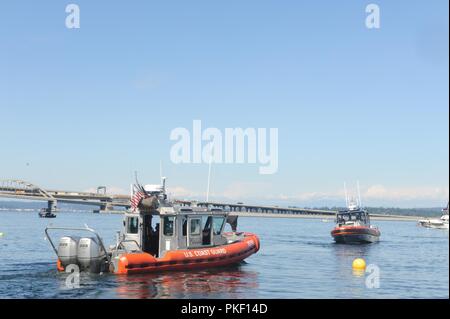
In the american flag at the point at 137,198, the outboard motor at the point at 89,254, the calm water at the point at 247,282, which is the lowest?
the calm water at the point at 247,282

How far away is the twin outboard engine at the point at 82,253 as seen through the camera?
26.0 m

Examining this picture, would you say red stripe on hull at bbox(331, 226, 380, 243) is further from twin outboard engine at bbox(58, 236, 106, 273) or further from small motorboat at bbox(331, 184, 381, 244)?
twin outboard engine at bbox(58, 236, 106, 273)

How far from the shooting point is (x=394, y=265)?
39000 millimetres

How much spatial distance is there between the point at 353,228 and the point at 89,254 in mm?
36541

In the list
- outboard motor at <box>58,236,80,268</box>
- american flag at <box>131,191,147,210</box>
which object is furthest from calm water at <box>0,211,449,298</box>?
american flag at <box>131,191,147,210</box>

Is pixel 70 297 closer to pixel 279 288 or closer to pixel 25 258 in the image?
pixel 279 288

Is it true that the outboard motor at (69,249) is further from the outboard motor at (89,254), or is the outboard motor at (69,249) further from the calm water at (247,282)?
the calm water at (247,282)

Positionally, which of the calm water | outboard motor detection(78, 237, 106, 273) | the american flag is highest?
the american flag

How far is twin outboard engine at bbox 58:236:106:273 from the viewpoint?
85.2 ft

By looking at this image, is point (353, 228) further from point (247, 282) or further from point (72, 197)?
point (72, 197)

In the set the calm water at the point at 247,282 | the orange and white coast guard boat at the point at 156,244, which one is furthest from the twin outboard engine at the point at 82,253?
the calm water at the point at 247,282

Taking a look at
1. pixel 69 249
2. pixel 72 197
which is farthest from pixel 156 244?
pixel 72 197

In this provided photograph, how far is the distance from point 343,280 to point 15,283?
1640cm

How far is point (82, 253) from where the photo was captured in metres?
26.1
